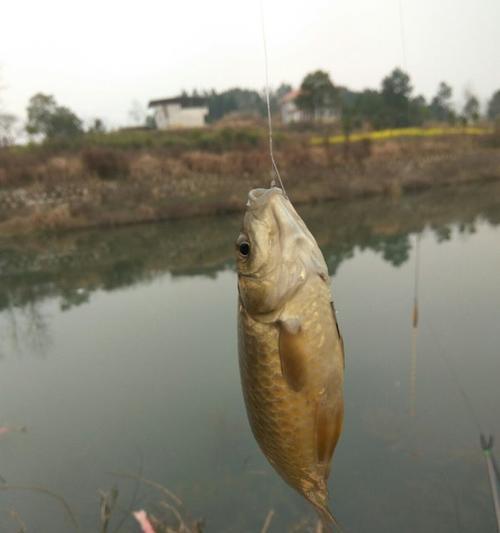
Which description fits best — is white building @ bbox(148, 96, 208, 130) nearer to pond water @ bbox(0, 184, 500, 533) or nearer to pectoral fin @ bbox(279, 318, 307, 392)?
pond water @ bbox(0, 184, 500, 533)

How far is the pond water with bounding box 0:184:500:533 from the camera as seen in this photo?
3000 mm

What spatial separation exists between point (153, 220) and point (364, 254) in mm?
7601

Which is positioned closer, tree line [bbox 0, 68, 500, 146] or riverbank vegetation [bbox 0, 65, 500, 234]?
riverbank vegetation [bbox 0, 65, 500, 234]

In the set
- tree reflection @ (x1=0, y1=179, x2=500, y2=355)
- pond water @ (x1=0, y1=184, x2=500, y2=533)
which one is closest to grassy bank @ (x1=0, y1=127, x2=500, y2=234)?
tree reflection @ (x1=0, y1=179, x2=500, y2=355)

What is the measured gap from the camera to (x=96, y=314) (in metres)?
6.55

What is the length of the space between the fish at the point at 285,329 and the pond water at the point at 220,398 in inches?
77.5

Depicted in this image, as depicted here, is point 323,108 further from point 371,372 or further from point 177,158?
point 371,372

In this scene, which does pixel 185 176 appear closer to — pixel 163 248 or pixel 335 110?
pixel 163 248

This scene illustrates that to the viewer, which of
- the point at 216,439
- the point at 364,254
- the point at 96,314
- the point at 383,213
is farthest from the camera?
the point at 383,213

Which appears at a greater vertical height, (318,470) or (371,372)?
(318,470)

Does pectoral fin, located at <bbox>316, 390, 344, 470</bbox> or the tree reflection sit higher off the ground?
pectoral fin, located at <bbox>316, 390, 344, 470</bbox>

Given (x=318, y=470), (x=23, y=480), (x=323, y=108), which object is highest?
(x=323, y=108)

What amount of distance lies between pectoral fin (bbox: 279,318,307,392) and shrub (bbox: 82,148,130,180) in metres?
16.3

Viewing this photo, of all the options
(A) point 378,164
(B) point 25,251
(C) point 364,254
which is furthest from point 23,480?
(A) point 378,164
